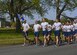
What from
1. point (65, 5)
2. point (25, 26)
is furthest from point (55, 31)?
point (65, 5)

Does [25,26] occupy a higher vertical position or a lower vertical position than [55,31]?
higher

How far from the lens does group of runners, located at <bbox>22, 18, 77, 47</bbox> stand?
82.1 ft

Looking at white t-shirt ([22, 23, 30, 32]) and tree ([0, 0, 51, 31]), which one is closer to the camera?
white t-shirt ([22, 23, 30, 32])

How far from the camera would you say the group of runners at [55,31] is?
2503 centimetres

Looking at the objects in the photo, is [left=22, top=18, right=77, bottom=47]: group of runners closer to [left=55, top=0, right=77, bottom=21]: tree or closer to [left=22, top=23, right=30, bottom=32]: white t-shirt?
[left=22, top=23, right=30, bottom=32]: white t-shirt

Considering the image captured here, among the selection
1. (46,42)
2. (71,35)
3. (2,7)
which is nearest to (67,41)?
(71,35)

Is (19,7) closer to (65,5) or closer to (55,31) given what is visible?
(65,5)

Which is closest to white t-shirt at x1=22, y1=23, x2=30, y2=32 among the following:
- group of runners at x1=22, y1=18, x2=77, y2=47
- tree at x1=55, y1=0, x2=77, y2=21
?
group of runners at x1=22, y1=18, x2=77, y2=47

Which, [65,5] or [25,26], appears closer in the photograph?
[25,26]

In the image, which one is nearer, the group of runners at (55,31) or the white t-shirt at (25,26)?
the group of runners at (55,31)

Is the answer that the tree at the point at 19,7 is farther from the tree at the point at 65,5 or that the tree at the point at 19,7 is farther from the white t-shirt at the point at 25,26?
the white t-shirt at the point at 25,26

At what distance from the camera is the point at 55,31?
82.3ft

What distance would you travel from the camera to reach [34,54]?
61.5 feet

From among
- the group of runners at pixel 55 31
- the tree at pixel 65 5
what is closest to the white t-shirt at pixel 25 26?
the group of runners at pixel 55 31
